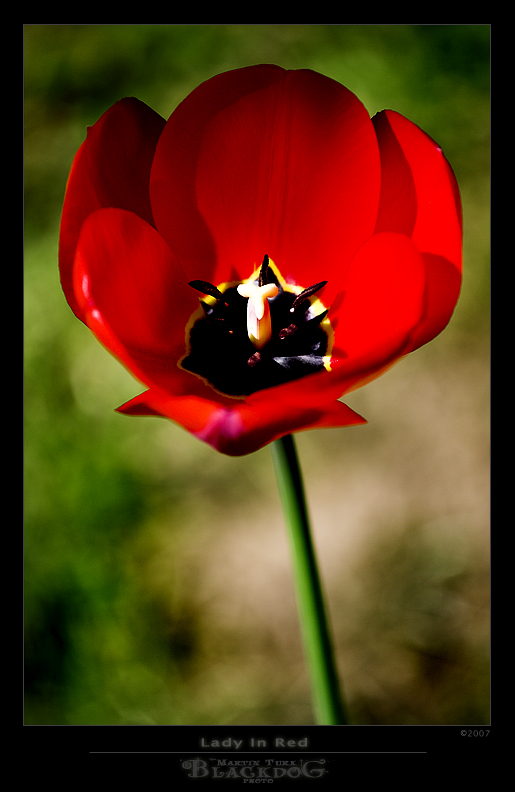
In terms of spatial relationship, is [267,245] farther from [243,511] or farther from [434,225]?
[243,511]

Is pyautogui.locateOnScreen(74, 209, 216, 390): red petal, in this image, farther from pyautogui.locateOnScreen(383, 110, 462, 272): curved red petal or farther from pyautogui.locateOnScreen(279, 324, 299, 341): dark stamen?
pyautogui.locateOnScreen(383, 110, 462, 272): curved red petal

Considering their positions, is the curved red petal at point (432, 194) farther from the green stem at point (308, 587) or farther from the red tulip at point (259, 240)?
the green stem at point (308, 587)

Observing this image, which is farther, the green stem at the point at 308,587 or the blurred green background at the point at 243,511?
the blurred green background at the point at 243,511

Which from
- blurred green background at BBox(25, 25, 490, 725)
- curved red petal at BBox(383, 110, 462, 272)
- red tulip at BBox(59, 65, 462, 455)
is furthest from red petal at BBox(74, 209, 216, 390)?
blurred green background at BBox(25, 25, 490, 725)

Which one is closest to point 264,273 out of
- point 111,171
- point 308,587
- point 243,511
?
point 111,171

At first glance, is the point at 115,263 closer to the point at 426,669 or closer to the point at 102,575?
the point at 102,575

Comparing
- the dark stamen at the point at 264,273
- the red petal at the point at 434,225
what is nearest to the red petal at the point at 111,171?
the dark stamen at the point at 264,273
